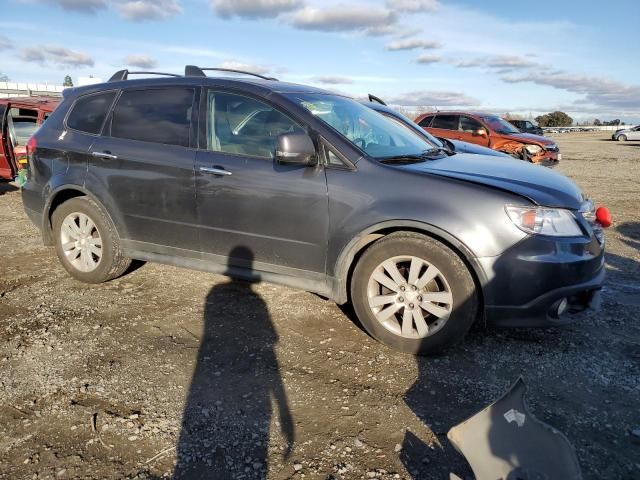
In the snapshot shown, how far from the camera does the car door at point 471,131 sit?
13.2 m

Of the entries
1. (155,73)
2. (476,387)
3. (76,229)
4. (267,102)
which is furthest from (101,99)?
(476,387)

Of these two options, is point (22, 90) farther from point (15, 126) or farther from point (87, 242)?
point (87, 242)

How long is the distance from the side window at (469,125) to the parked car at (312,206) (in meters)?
9.64

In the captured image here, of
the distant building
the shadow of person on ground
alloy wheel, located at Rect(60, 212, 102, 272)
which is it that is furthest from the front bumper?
the distant building

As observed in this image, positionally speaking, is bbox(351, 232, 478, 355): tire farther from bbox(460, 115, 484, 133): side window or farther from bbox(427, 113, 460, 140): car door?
bbox(460, 115, 484, 133): side window

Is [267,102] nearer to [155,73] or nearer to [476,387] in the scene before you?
[155,73]

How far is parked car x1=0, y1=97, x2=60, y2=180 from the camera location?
807cm

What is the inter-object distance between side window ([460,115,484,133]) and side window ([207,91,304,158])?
10.8 metres

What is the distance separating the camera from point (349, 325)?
388 centimetres

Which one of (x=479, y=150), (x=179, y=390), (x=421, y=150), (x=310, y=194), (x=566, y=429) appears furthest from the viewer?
(x=479, y=150)

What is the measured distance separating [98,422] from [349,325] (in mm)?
1885

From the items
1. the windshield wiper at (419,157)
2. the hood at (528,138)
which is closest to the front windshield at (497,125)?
the hood at (528,138)

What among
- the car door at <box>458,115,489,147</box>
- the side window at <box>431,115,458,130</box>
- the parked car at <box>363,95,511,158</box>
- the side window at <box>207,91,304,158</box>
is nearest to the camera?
the side window at <box>207,91,304,158</box>

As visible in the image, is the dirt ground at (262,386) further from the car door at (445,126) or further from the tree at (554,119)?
the tree at (554,119)
